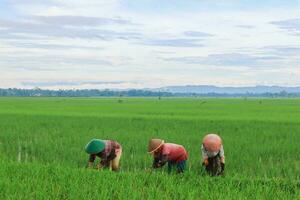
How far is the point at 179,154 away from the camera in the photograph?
6711 mm

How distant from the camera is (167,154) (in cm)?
643

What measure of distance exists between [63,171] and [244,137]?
6560mm

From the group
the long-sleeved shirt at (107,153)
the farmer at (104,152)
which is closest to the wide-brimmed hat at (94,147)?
the farmer at (104,152)

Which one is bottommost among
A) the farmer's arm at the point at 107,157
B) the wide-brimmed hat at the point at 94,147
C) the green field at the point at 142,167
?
the green field at the point at 142,167

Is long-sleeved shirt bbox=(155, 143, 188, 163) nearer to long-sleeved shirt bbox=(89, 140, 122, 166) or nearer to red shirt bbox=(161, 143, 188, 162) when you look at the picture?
red shirt bbox=(161, 143, 188, 162)

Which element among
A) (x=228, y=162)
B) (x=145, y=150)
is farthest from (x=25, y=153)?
(x=228, y=162)

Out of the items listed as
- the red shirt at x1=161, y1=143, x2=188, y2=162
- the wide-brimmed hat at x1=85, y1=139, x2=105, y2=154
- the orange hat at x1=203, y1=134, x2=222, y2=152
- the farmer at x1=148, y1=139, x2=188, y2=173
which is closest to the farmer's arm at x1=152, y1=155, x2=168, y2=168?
the farmer at x1=148, y1=139, x2=188, y2=173

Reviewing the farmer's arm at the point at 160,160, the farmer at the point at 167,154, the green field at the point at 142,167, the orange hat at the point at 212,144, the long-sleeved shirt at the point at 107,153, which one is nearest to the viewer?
the green field at the point at 142,167

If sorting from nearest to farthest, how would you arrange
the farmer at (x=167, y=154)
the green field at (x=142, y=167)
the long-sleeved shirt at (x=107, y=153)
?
the green field at (x=142, y=167) < the farmer at (x=167, y=154) < the long-sleeved shirt at (x=107, y=153)

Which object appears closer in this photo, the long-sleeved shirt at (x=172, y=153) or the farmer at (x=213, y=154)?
the long-sleeved shirt at (x=172, y=153)

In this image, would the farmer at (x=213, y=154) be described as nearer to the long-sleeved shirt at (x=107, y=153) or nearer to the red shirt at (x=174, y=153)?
the red shirt at (x=174, y=153)

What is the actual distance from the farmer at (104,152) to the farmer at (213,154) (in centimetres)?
119

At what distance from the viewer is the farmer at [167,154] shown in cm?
620

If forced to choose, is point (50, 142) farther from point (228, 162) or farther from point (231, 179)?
point (231, 179)
